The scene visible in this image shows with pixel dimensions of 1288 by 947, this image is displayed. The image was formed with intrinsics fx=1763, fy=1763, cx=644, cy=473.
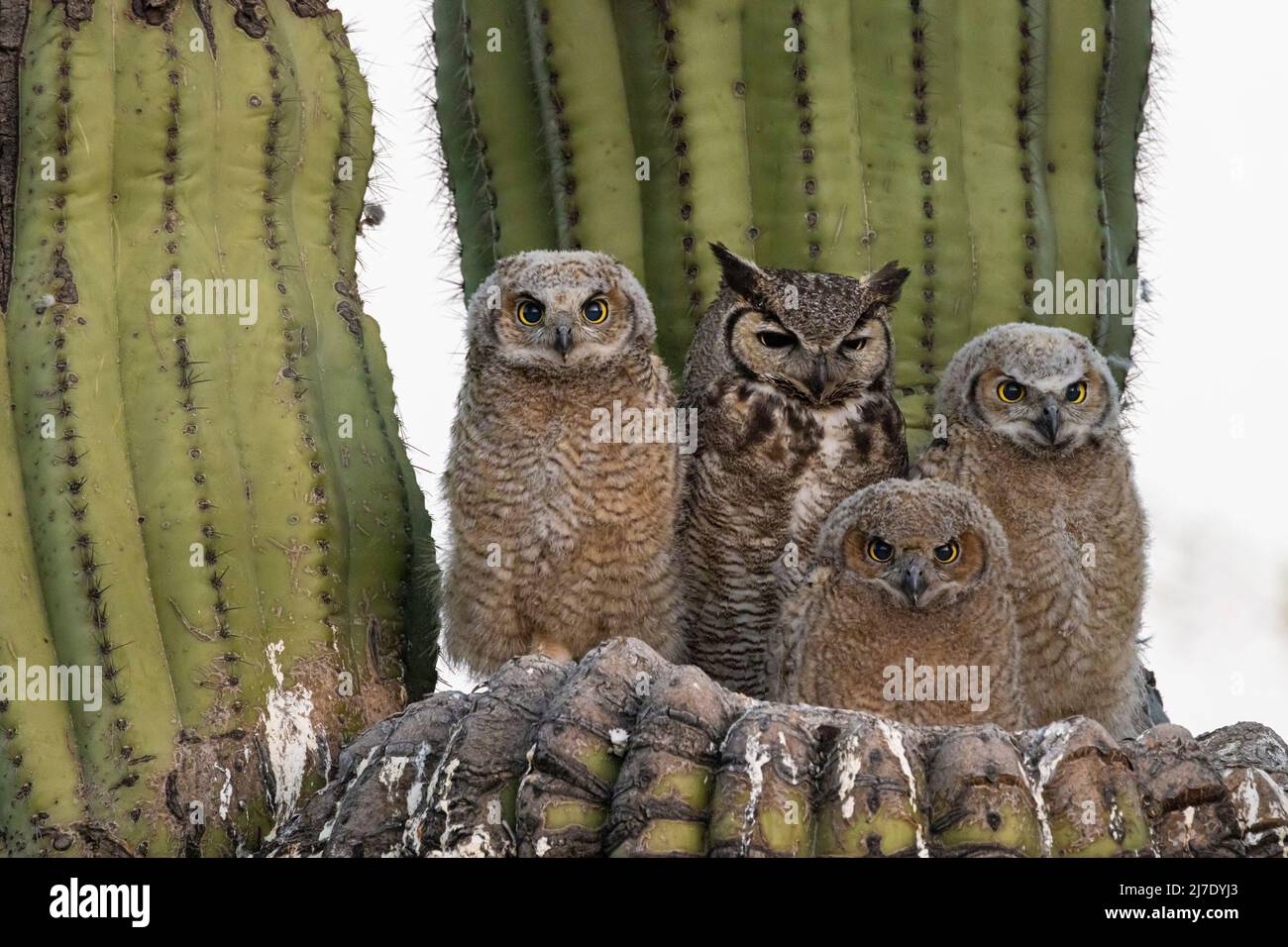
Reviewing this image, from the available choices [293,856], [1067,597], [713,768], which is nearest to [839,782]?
[713,768]

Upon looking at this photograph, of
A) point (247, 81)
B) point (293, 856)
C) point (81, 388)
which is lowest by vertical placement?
point (293, 856)

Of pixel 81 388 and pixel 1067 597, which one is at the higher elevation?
pixel 81 388

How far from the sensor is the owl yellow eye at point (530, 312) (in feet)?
15.2

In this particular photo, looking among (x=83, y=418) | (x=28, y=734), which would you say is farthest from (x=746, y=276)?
(x=28, y=734)

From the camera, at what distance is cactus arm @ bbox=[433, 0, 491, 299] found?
207 inches

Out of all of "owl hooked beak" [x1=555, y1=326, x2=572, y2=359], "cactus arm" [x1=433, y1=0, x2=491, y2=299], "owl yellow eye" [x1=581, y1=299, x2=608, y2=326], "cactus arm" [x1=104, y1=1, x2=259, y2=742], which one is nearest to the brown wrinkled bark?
"cactus arm" [x1=104, y1=1, x2=259, y2=742]

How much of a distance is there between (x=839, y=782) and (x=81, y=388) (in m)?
2.08

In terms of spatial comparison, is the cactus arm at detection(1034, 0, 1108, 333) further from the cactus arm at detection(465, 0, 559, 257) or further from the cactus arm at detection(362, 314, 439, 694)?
the cactus arm at detection(362, 314, 439, 694)

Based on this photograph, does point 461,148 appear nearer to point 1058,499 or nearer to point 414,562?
point 414,562

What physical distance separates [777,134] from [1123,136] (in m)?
1.05

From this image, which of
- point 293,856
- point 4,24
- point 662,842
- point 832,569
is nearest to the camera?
point 662,842

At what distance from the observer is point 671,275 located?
5.11m

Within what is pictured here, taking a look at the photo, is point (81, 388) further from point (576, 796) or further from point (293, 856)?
point (576, 796)

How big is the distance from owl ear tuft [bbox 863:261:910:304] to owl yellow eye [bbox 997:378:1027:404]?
417 millimetres
